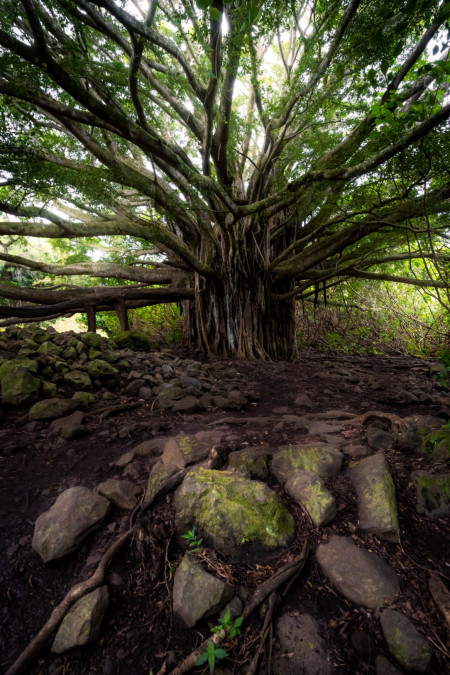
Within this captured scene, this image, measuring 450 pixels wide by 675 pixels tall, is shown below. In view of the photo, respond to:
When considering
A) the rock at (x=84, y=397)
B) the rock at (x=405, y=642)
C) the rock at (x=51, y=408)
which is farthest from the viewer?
the rock at (x=84, y=397)

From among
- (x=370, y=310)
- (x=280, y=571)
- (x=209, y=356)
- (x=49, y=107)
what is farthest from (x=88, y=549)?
(x=370, y=310)

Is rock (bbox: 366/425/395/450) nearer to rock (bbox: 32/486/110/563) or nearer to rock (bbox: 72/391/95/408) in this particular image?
rock (bbox: 32/486/110/563)

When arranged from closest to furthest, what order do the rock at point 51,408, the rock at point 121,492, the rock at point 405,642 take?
the rock at point 405,642
the rock at point 121,492
the rock at point 51,408

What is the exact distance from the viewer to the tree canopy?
8.75 feet

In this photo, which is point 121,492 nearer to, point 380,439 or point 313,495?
point 313,495

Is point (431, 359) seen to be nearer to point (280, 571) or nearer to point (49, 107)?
point (280, 571)

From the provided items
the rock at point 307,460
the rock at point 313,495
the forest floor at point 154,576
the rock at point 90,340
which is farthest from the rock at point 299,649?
the rock at point 90,340

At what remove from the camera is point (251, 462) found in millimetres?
1608

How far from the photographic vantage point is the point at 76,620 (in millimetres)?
1018

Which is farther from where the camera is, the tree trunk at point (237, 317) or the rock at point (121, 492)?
the tree trunk at point (237, 317)

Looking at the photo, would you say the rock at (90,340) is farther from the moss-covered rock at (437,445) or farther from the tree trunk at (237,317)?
the moss-covered rock at (437,445)

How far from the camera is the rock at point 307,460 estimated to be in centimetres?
152

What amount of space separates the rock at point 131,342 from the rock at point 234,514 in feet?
11.8

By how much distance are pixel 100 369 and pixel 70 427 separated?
106 cm
